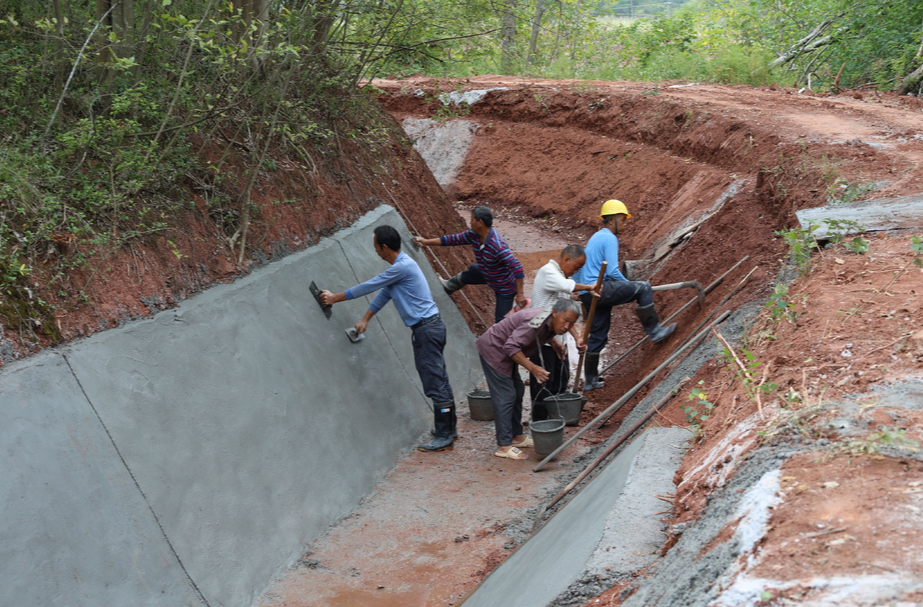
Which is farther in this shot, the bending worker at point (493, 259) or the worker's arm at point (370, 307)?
the bending worker at point (493, 259)

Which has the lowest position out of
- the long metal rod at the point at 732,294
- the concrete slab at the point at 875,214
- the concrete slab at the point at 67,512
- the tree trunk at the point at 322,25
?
the long metal rod at the point at 732,294

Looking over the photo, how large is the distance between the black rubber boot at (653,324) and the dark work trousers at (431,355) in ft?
8.68

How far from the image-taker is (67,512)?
3.99 m

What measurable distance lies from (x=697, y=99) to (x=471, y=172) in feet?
18.9

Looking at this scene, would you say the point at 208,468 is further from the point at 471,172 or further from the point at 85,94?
the point at 471,172

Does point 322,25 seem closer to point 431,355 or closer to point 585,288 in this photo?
point 431,355

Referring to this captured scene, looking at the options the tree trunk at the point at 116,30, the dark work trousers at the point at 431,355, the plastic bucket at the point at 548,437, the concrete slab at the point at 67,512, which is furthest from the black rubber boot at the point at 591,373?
the tree trunk at the point at 116,30

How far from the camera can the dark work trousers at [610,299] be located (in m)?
8.47

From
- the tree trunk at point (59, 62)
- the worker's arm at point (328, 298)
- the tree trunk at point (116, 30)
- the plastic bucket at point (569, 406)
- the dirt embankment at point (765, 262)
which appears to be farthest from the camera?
the plastic bucket at point (569, 406)

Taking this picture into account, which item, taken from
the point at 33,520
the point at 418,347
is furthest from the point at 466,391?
the point at 33,520

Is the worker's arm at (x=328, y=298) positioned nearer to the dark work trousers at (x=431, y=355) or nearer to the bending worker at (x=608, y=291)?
the dark work trousers at (x=431, y=355)

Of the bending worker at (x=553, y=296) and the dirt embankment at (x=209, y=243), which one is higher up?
the dirt embankment at (x=209, y=243)

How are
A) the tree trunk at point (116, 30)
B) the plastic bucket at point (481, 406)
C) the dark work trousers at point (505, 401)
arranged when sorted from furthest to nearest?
the plastic bucket at point (481, 406), the dark work trousers at point (505, 401), the tree trunk at point (116, 30)

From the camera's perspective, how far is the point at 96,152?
573 centimetres
